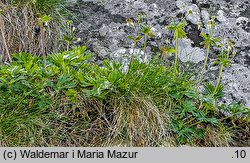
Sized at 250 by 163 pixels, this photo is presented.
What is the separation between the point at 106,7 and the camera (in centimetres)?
399

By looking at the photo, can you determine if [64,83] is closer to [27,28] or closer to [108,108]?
[108,108]

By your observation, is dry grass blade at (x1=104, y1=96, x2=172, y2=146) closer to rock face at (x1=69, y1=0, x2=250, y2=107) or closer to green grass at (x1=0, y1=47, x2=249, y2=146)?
green grass at (x1=0, y1=47, x2=249, y2=146)

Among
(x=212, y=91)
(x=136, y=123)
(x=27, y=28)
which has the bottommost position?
(x=136, y=123)

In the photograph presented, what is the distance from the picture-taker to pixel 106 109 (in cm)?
312

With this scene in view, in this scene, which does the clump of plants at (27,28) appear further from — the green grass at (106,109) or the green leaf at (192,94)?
the green leaf at (192,94)

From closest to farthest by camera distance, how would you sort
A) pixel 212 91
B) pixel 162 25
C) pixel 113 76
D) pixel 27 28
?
pixel 113 76 < pixel 212 91 < pixel 27 28 < pixel 162 25

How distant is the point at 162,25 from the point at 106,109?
105 cm

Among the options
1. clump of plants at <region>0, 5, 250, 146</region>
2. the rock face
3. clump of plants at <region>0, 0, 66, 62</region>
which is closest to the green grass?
clump of plants at <region>0, 5, 250, 146</region>

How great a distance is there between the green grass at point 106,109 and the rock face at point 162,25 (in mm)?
430

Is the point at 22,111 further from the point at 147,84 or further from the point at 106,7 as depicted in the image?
the point at 106,7

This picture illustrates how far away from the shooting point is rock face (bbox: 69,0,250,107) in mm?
3662

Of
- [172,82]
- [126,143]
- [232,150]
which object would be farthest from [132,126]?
[232,150]

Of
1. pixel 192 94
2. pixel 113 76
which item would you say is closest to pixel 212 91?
pixel 192 94

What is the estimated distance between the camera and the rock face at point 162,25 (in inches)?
144
